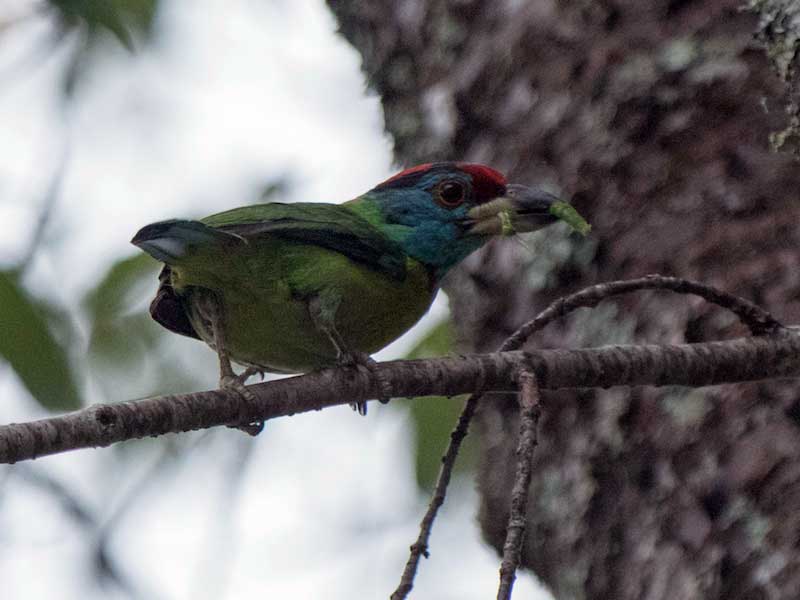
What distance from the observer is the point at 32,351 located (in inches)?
117

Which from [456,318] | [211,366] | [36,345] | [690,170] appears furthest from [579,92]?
[211,366]

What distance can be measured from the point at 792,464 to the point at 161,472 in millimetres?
2564

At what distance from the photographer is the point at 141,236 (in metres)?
2.53

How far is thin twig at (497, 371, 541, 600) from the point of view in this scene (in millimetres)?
1606

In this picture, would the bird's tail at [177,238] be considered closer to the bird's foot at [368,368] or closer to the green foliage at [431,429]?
the bird's foot at [368,368]

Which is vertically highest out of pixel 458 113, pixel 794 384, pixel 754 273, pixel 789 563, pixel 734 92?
pixel 458 113

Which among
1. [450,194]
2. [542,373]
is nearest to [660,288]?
[542,373]

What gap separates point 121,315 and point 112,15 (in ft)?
3.27

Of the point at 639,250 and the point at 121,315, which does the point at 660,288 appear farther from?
the point at 121,315

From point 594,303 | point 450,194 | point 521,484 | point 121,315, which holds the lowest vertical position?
point 521,484

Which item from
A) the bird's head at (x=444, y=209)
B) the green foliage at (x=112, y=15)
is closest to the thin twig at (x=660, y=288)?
the bird's head at (x=444, y=209)

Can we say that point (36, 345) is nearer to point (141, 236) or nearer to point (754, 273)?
point (141, 236)

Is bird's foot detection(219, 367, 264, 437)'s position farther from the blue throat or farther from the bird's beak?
the bird's beak

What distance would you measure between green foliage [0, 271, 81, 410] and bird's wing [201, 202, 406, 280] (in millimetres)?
518
